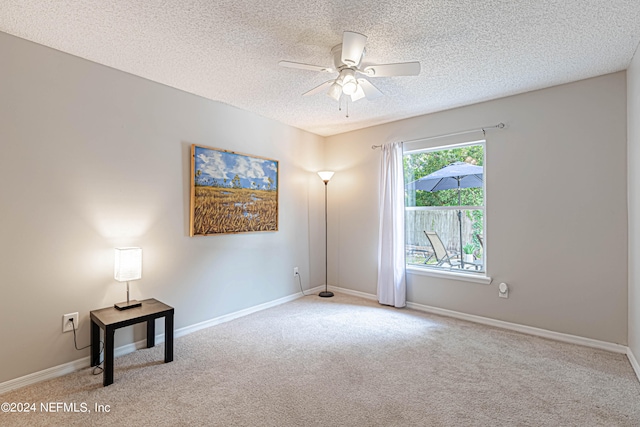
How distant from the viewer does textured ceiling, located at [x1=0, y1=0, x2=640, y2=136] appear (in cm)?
188

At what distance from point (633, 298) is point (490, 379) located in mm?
1382

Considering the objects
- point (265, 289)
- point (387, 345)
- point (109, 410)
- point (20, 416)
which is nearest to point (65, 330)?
point (20, 416)

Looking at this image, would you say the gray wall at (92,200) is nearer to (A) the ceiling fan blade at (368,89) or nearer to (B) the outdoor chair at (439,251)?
(A) the ceiling fan blade at (368,89)

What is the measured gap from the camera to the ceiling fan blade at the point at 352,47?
1948mm

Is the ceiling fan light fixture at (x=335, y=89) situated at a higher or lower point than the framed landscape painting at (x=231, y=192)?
higher

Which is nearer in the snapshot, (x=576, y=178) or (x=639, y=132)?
(x=639, y=132)

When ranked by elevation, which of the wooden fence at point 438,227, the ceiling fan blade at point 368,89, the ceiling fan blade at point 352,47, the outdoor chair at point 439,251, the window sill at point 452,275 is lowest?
the window sill at point 452,275

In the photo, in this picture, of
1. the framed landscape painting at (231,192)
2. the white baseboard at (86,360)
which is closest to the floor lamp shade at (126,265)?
the white baseboard at (86,360)

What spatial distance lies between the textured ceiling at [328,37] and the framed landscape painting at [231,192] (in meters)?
0.74

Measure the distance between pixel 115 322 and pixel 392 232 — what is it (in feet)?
10.0

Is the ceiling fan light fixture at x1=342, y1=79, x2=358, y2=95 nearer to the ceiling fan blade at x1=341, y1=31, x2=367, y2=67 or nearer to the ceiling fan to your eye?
the ceiling fan

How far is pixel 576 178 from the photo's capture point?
289 cm

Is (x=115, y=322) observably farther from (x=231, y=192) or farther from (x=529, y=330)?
(x=529, y=330)

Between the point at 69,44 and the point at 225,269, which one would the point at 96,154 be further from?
the point at 225,269
